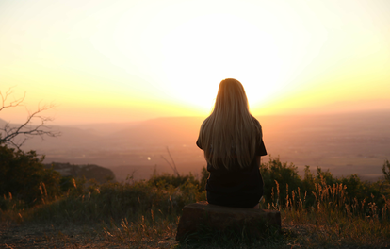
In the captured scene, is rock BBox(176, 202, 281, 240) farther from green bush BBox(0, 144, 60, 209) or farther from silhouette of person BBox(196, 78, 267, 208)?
green bush BBox(0, 144, 60, 209)

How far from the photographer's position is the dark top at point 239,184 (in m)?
3.32

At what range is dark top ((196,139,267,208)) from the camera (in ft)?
10.9

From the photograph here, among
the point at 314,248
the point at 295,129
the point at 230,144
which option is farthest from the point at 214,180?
the point at 295,129

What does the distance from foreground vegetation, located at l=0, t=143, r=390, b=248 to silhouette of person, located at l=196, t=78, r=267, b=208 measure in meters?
0.51

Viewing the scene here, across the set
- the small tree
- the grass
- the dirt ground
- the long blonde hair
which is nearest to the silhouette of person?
the long blonde hair

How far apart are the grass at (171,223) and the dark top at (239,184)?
41 centimetres

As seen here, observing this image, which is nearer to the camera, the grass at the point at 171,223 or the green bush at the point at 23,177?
the grass at the point at 171,223

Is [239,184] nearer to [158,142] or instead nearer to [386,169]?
[386,169]

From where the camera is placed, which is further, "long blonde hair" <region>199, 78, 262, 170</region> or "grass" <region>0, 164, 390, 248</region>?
"long blonde hair" <region>199, 78, 262, 170</region>

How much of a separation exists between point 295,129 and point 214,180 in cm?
6960

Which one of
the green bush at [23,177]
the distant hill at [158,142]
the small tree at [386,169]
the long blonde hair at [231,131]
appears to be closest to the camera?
the long blonde hair at [231,131]

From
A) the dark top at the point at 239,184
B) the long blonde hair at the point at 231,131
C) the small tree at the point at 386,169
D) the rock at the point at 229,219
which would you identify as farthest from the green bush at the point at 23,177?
the small tree at the point at 386,169

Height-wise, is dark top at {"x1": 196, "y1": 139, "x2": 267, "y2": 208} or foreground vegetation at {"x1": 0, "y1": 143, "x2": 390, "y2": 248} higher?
dark top at {"x1": 196, "y1": 139, "x2": 267, "y2": 208}

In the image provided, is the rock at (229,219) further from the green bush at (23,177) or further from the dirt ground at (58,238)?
the green bush at (23,177)
